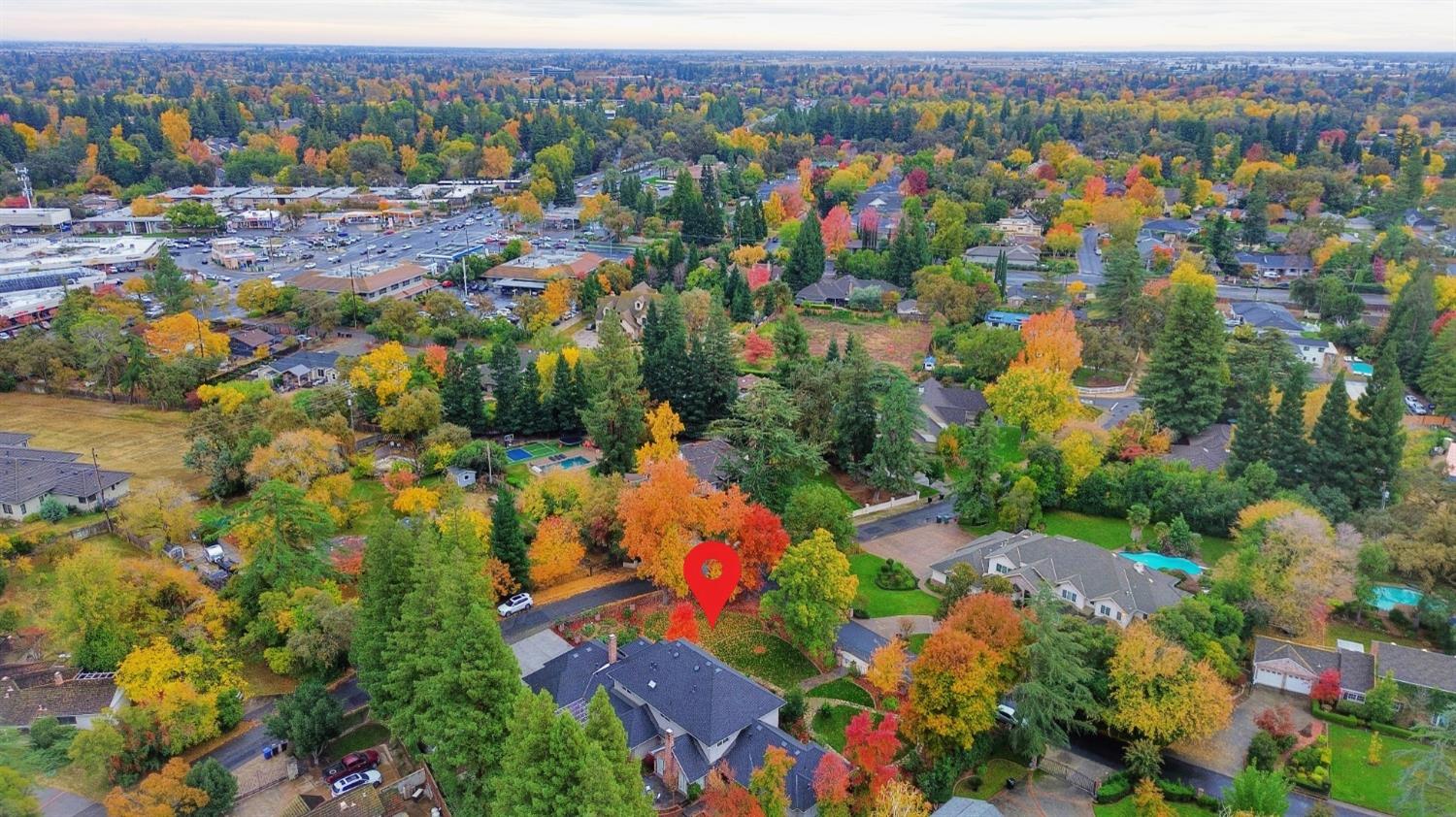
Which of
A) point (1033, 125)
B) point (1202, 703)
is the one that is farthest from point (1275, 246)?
point (1202, 703)

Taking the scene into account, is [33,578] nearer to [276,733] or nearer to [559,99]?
[276,733]

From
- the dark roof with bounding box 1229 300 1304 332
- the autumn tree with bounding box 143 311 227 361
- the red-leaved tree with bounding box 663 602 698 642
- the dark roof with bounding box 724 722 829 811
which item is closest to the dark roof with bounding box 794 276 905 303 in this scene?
the dark roof with bounding box 1229 300 1304 332

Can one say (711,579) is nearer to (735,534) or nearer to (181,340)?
(735,534)

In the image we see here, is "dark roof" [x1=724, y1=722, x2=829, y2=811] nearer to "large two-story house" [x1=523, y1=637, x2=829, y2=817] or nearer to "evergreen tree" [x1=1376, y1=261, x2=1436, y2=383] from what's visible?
"large two-story house" [x1=523, y1=637, x2=829, y2=817]

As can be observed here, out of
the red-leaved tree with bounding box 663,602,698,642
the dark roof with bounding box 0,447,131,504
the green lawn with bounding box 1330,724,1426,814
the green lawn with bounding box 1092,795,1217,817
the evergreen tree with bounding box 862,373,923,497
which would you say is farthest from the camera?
the evergreen tree with bounding box 862,373,923,497

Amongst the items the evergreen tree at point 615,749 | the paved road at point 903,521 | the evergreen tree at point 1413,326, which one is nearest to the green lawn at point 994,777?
the evergreen tree at point 615,749

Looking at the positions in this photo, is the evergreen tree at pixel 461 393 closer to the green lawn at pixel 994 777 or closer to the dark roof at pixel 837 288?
the green lawn at pixel 994 777

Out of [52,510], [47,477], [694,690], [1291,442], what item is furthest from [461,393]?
[1291,442]
